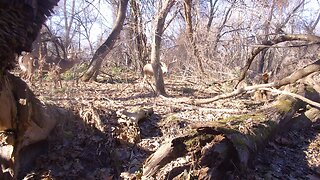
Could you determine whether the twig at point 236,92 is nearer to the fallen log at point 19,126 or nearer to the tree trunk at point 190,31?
the tree trunk at point 190,31

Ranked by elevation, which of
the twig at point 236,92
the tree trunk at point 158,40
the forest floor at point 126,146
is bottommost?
the forest floor at point 126,146

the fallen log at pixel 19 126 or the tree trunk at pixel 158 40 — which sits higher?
the tree trunk at pixel 158 40

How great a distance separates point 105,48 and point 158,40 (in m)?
2.70

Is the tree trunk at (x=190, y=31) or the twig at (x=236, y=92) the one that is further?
the tree trunk at (x=190, y=31)

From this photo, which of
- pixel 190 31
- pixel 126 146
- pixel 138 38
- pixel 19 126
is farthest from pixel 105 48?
pixel 19 126

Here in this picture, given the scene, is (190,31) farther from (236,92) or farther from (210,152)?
(210,152)

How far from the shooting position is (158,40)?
23.4 ft

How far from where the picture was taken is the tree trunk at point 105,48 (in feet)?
30.4

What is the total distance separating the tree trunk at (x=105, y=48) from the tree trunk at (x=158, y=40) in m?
2.27

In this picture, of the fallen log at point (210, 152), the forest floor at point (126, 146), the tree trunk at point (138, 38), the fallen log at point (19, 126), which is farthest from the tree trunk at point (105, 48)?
the fallen log at point (210, 152)

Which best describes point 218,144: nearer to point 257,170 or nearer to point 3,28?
point 257,170

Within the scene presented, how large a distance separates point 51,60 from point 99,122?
575 centimetres

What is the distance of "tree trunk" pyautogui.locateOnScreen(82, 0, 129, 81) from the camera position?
927 cm

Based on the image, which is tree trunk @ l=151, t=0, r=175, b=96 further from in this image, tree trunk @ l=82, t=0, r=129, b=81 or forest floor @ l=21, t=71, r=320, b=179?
tree trunk @ l=82, t=0, r=129, b=81
